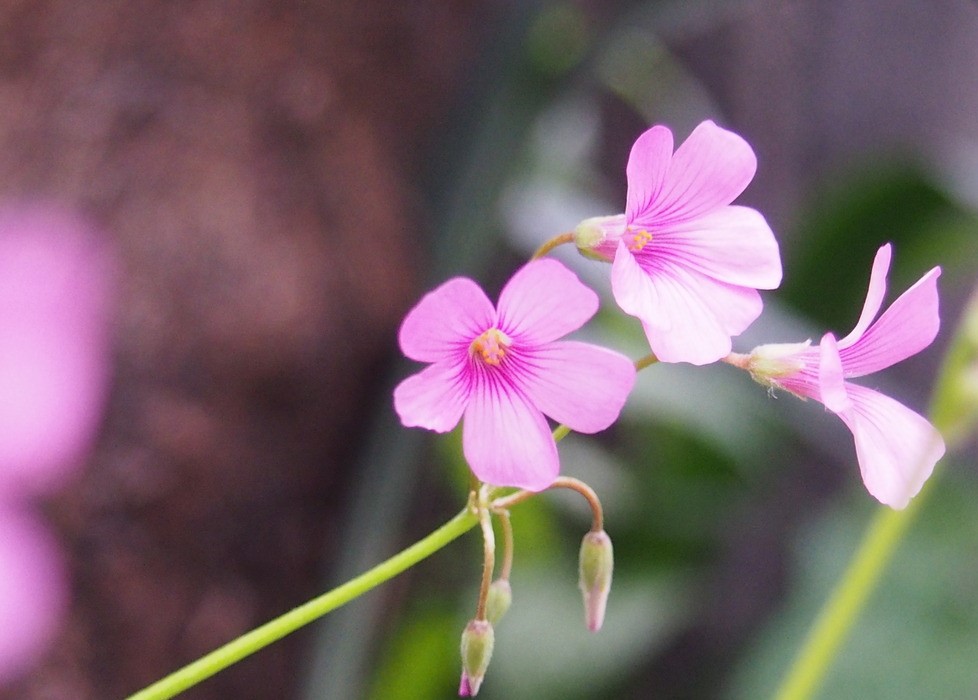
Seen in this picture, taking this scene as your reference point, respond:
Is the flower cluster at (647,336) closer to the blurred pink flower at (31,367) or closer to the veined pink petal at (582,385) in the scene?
the veined pink petal at (582,385)

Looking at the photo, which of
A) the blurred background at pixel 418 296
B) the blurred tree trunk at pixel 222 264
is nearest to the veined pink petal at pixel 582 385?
the blurred background at pixel 418 296

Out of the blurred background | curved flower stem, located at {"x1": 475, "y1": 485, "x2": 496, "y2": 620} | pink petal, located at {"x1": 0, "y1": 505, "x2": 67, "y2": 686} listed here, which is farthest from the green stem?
the blurred background

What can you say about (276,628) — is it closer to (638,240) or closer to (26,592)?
(638,240)

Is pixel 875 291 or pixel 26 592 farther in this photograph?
pixel 26 592

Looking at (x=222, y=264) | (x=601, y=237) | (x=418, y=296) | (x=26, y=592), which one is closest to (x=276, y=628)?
(x=601, y=237)

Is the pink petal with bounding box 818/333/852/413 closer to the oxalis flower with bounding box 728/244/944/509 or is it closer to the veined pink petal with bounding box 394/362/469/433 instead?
the oxalis flower with bounding box 728/244/944/509

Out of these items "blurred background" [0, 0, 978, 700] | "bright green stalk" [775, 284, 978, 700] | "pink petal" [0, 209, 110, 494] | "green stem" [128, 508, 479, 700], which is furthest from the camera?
"blurred background" [0, 0, 978, 700]
